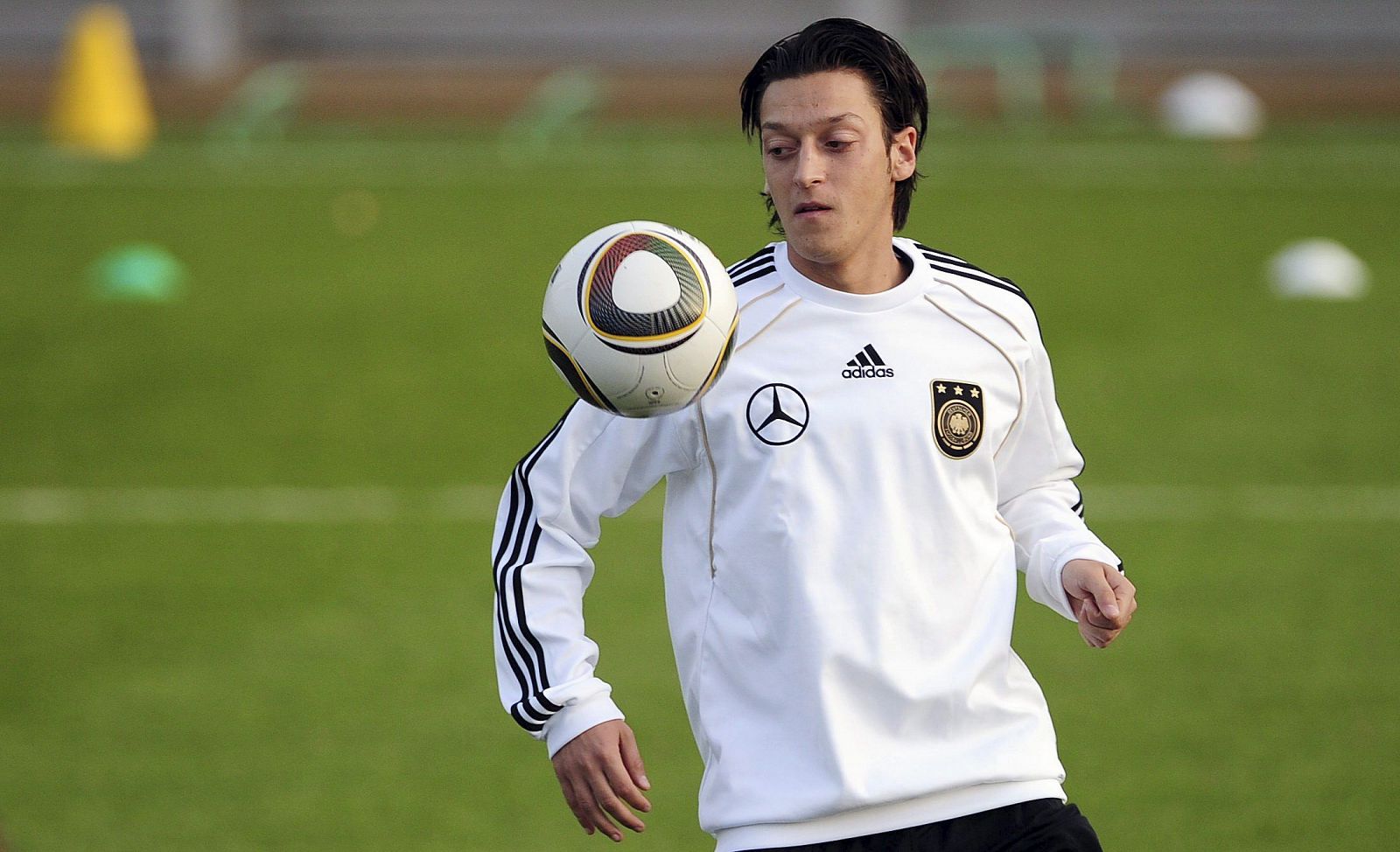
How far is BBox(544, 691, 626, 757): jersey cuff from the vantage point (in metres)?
2.84

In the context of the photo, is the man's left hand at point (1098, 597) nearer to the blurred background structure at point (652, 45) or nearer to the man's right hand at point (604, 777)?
the man's right hand at point (604, 777)

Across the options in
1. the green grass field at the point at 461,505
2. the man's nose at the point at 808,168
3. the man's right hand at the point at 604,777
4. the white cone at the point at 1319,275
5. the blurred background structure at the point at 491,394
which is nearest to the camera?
the man's right hand at the point at 604,777

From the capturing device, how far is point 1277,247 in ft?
39.4

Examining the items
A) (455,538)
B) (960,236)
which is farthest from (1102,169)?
(455,538)

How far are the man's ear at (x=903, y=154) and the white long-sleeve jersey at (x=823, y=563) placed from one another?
17 cm

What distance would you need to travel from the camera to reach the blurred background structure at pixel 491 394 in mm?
5320

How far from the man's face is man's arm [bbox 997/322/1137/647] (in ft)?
1.32

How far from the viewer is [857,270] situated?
120 inches

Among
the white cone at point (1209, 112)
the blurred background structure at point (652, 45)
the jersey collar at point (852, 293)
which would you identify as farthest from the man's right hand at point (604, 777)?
the blurred background structure at point (652, 45)

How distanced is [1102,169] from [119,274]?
7957 mm

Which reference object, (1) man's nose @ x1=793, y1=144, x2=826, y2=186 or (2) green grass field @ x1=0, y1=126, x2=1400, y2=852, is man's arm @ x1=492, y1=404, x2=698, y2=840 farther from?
(2) green grass field @ x1=0, y1=126, x2=1400, y2=852

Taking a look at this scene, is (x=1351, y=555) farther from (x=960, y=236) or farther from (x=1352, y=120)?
(x=1352, y=120)

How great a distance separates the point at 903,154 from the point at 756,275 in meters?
0.33

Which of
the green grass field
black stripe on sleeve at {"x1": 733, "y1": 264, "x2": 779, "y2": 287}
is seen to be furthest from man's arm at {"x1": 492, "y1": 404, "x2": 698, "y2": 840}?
the green grass field
